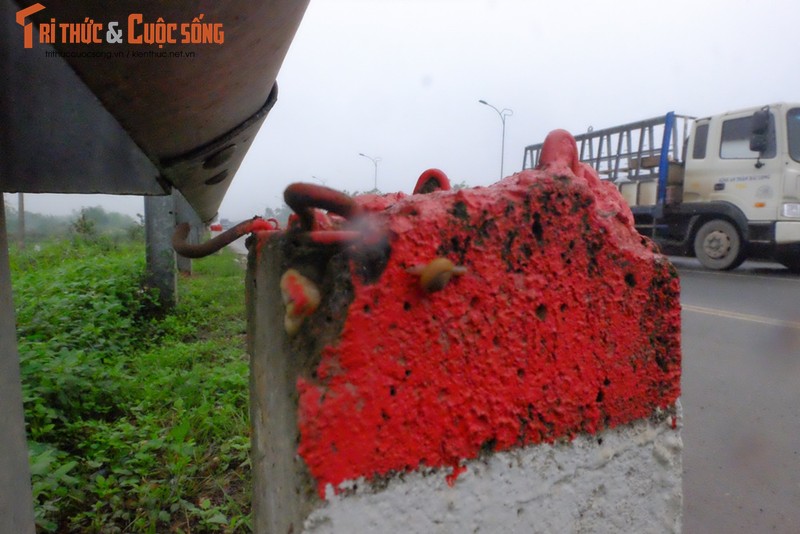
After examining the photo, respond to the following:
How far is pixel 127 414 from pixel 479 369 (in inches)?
107

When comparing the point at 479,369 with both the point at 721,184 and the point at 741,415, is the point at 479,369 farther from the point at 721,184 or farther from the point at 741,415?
the point at 721,184

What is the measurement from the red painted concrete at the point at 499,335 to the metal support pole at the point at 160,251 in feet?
16.4

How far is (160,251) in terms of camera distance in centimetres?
545

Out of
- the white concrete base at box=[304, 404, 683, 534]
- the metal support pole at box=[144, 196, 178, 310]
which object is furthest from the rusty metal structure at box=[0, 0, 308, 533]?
the metal support pole at box=[144, 196, 178, 310]

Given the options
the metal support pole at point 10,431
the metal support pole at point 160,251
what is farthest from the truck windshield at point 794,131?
the metal support pole at point 10,431

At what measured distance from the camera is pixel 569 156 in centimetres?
105

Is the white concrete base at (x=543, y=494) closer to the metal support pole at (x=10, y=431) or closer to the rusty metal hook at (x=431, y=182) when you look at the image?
the rusty metal hook at (x=431, y=182)

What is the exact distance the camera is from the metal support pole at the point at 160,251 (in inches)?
213

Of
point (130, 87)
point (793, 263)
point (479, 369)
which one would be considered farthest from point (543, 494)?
point (793, 263)

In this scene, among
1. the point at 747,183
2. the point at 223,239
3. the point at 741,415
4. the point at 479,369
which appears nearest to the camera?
the point at 479,369

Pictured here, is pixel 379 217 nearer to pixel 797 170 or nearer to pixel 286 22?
pixel 286 22

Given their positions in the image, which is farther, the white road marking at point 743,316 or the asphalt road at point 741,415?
the white road marking at point 743,316

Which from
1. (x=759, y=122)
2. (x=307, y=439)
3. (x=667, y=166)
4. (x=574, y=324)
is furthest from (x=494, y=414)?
(x=667, y=166)

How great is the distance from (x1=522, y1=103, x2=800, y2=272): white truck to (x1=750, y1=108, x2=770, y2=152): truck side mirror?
12 millimetres
